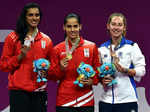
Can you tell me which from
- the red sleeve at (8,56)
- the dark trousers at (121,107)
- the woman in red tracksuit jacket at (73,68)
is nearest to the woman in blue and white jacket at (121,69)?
the dark trousers at (121,107)

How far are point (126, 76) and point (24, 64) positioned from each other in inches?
39.3

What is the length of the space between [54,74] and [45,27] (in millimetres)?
1777

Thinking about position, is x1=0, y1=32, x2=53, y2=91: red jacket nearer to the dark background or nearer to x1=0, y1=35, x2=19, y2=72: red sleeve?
x1=0, y1=35, x2=19, y2=72: red sleeve

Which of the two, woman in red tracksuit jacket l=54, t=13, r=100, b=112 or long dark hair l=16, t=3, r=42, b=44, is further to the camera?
long dark hair l=16, t=3, r=42, b=44

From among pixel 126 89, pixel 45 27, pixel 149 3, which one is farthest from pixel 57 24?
pixel 126 89

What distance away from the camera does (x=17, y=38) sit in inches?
146

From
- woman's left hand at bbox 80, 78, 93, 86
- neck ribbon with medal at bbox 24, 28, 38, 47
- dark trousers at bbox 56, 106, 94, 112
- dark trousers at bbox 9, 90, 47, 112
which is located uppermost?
neck ribbon with medal at bbox 24, 28, 38, 47

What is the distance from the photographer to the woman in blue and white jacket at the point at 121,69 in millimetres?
3604

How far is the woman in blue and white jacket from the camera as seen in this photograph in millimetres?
3604

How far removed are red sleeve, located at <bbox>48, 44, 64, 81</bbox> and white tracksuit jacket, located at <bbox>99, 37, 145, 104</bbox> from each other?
18.9 inches

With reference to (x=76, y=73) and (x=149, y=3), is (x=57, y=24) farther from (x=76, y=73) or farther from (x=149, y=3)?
(x=76, y=73)

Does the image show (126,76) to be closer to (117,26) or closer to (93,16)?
(117,26)

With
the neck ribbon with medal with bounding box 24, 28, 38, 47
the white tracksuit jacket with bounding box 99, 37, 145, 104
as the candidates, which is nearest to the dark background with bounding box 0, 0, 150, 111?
the neck ribbon with medal with bounding box 24, 28, 38, 47

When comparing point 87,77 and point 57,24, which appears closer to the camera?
point 87,77
